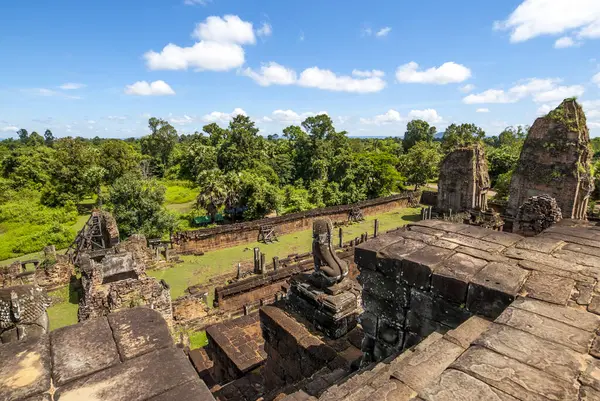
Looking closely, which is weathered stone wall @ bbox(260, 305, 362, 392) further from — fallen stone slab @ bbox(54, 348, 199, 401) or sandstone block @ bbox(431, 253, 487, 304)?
fallen stone slab @ bbox(54, 348, 199, 401)

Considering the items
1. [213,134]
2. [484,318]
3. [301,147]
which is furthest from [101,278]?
[213,134]

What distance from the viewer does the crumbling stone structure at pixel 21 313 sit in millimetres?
2279

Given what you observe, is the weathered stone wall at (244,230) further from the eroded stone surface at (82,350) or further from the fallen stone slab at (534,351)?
the fallen stone slab at (534,351)

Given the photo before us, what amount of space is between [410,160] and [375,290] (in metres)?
36.0

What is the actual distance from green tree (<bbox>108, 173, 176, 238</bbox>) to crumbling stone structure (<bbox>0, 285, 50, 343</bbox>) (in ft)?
53.0

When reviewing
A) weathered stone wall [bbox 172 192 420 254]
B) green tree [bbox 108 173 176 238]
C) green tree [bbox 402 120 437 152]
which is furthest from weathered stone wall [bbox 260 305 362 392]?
green tree [bbox 402 120 437 152]

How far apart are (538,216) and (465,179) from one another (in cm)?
1634

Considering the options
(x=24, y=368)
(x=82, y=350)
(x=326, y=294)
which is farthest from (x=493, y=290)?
(x=326, y=294)

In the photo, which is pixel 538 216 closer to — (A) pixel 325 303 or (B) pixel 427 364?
(A) pixel 325 303

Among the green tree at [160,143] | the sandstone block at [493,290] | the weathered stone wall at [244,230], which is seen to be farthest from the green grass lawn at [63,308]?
the green tree at [160,143]

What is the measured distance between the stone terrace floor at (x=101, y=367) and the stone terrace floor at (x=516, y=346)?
1.07 m

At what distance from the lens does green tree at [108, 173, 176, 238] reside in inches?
677

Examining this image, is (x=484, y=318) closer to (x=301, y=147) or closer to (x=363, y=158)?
(x=363, y=158)

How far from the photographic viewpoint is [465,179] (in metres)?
22.9
